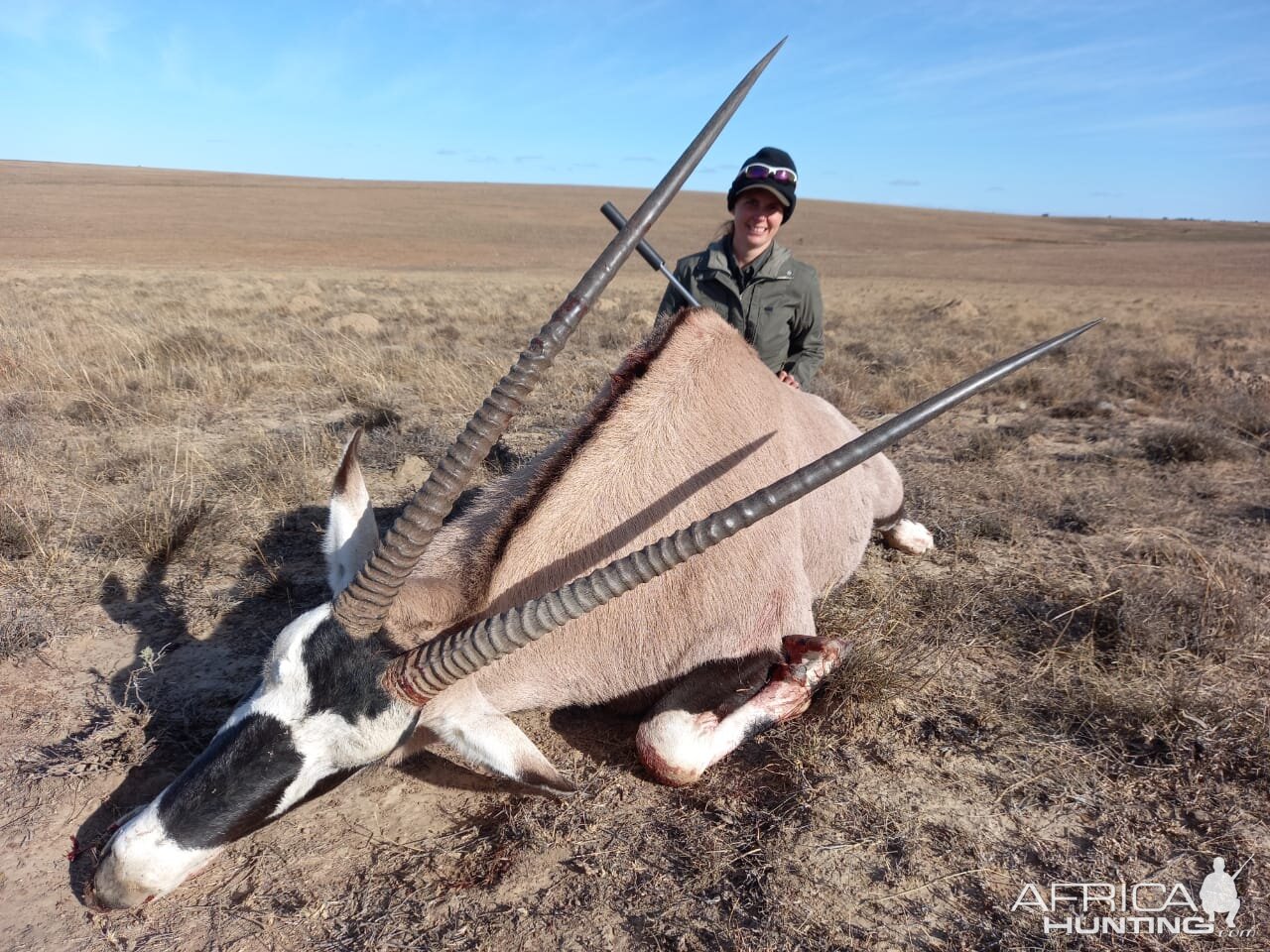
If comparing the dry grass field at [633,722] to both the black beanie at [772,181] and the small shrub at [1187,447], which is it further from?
the black beanie at [772,181]

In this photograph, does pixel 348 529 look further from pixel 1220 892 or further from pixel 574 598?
pixel 1220 892

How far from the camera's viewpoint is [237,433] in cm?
728

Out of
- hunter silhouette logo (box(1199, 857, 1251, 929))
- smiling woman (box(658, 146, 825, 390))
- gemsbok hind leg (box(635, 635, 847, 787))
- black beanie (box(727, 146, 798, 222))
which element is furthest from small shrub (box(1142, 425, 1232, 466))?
gemsbok hind leg (box(635, 635, 847, 787))

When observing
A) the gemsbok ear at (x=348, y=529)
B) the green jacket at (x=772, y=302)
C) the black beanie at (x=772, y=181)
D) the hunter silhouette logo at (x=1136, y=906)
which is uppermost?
the black beanie at (x=772, y=181)

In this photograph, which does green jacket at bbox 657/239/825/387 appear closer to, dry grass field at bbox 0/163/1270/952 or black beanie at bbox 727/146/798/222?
black beanie at bbox 727/146/798/222

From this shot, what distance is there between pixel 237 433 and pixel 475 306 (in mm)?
12131

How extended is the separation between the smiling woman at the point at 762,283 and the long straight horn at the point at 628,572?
2887 mm

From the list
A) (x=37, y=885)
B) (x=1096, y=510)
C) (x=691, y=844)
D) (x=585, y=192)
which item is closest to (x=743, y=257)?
(x=1096, y=510)

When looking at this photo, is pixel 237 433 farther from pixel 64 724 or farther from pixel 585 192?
pixel 585 192

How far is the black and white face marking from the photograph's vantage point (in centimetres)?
230

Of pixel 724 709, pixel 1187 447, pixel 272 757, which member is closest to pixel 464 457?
pixel 272 757

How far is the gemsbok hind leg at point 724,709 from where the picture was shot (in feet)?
9.56

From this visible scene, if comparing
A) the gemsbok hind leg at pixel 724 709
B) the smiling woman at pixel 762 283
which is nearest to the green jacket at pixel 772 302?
the smiling woman at pixel 762 283

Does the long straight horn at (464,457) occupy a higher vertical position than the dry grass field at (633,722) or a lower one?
higher
